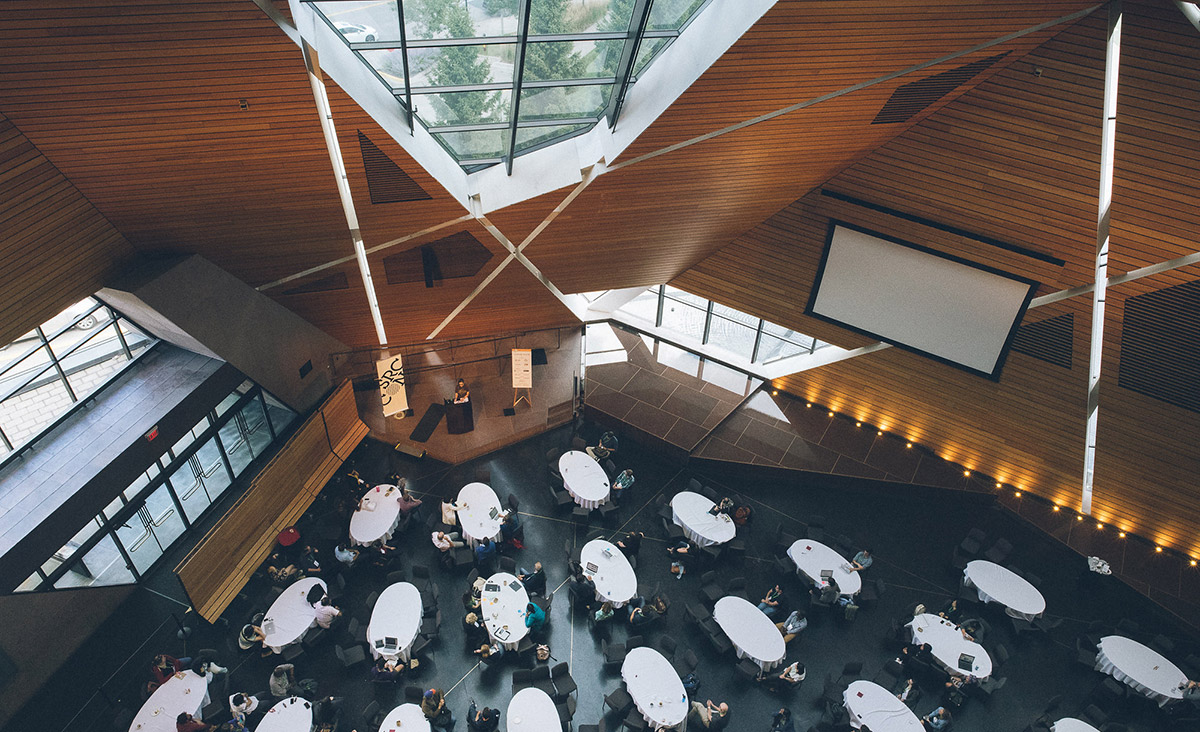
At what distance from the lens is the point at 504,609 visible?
11.0m

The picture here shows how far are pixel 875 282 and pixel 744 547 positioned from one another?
5.03 meters

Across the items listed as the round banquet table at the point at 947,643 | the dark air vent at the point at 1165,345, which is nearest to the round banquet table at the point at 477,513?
the round banquet table at the point at 947,643

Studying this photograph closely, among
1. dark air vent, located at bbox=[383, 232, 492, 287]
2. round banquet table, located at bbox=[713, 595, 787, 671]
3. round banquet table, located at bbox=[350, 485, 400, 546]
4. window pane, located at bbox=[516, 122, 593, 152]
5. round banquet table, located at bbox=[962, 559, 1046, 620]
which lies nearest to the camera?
window pane, located at bbox=[516, 122, 593, 152]

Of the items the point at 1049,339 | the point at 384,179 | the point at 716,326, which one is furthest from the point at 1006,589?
the point at 384,179

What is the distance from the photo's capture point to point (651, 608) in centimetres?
1123

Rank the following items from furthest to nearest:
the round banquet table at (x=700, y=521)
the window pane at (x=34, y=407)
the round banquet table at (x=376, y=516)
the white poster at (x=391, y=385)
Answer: the white poster at (x=391, y=385)
the round banquet table at (x=700, y=521)
the round banquet table at (x=376, y=516)
the window pane at (x=34, y=407)

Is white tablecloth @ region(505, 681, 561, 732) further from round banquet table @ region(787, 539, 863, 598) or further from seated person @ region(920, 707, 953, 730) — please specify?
seated person @ region(920, 707, 953, 730)

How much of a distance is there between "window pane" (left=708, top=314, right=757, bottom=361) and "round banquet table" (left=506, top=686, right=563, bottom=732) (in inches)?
329

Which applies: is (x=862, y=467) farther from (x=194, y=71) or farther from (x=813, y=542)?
(x=194, y=71)

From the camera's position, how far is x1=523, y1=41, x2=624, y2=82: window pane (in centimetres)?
848

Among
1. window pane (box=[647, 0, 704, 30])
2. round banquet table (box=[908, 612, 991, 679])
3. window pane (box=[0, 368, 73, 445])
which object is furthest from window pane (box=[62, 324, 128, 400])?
round banquet table (box=[908, 612, 991, 679])

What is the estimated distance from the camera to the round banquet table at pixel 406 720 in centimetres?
954

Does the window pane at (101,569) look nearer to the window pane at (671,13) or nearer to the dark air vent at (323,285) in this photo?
the dark air vent at (323,285)

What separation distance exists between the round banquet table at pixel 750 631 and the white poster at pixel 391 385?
649 cm
